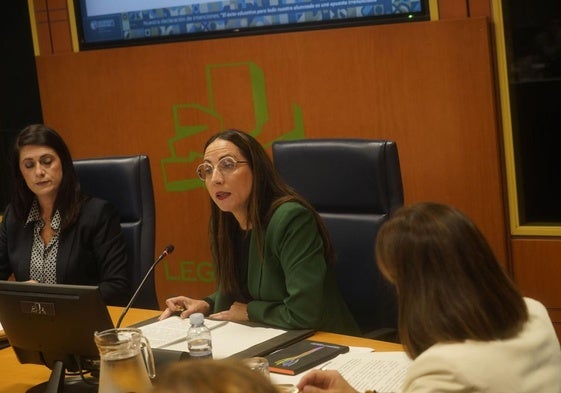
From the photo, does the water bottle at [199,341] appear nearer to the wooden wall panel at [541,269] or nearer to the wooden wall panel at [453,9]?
the wooden wall panel at [541,269]

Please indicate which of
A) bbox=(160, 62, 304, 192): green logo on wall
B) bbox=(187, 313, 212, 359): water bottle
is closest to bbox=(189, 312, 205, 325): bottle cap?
bbox=(187, 313, 212, 359): water bottle

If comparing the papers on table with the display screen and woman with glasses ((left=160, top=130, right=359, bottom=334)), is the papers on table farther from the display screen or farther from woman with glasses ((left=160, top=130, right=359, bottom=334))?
the display screen

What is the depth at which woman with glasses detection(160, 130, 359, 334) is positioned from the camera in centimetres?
265

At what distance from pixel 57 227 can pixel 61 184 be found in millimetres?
162

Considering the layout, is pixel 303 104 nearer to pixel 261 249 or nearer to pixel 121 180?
pixel 121 180

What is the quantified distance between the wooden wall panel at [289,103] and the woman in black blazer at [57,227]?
990 mm

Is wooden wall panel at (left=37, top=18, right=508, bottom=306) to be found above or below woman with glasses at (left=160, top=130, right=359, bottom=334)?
above

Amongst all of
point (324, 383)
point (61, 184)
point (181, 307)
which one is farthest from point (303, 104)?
point (324, 383)

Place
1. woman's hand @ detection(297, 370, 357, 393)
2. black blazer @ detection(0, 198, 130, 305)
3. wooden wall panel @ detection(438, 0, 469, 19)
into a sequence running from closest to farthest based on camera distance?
1. woman's hand @ detection(297, 370, 357, 393)
2. black blazer @ detection(0, 198, 130, 305)
3. wooden wall panel @ detection(438, 0, 469, 19)

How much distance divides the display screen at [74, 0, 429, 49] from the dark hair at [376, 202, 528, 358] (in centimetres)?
215

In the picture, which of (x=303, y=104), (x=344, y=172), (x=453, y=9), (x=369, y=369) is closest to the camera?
(x=369, y=369)

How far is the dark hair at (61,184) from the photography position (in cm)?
339

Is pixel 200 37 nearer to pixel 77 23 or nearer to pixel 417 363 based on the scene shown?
pixel 77 23

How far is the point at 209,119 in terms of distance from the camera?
4.26 m
